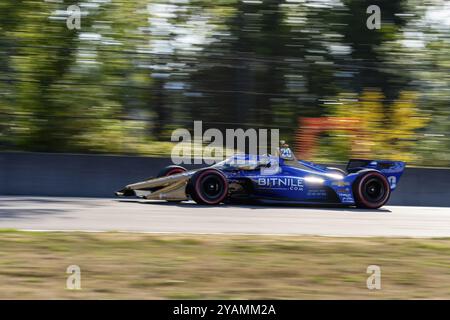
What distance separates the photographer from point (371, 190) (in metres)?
13.5

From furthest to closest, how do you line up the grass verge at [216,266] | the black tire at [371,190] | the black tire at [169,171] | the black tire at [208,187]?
the black tire at [169,171]
the black tire at [371,190]
the black tire at [208,187]
the grass verge at [216,266]

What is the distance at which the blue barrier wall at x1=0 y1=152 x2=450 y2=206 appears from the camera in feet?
47.5

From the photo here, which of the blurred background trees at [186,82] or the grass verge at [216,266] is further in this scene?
the blurred background trees at [186,82]

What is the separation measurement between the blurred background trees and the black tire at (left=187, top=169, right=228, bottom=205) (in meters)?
3.12

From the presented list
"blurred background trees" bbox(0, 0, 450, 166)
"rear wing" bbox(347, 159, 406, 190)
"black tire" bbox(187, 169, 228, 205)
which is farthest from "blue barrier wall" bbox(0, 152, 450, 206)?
"rear wing" bbox(347, 159, 406, 190)

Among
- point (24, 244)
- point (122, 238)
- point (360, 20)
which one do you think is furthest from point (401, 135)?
point (24, 244)

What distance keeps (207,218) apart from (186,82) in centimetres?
610

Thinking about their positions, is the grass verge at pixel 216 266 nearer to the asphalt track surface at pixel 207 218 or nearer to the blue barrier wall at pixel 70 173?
the asphalt track surface at pixel 207 218

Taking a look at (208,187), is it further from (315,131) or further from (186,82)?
(315,131)

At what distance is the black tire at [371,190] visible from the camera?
43.6ft

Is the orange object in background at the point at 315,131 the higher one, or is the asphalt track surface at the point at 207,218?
the orange object in background at the point at 315,131

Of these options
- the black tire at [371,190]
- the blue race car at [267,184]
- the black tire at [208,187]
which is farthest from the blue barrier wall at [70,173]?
the black tire at [371,190]

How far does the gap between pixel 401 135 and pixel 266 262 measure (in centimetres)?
997

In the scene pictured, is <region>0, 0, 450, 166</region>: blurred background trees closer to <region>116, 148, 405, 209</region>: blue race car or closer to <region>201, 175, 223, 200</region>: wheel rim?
<region>116, 148, 405, 209</region>: blue race car
